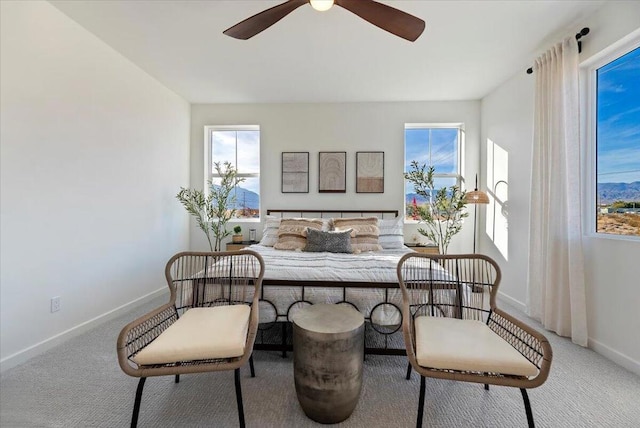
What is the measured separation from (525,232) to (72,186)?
4646mm

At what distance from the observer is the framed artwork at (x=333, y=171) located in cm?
439

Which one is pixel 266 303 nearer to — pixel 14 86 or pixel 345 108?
pixel 14 86

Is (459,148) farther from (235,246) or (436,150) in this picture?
(235,246)

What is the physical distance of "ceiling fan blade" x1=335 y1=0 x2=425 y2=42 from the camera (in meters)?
1.76

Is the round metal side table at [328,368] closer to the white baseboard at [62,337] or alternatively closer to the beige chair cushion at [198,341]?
the beige chair cushion at [198,341]

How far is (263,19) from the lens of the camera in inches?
74.8

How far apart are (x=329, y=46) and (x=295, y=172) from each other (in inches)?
76.9

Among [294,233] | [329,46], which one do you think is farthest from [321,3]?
[294,233]

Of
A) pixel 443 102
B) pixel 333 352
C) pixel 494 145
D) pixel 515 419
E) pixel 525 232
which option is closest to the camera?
pixel 333 352

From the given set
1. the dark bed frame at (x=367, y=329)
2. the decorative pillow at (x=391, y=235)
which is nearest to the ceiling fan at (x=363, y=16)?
the dark bed frame at (x=367, y=329)

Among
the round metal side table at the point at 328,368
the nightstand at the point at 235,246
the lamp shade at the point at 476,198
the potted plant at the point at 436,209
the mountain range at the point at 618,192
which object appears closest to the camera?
the round metal side table at the point at 328,368

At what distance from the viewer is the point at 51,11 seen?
2.33 m

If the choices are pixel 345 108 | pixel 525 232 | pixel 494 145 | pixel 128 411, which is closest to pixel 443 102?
pixel 494 145

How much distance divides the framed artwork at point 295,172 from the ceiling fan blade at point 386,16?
263cm
